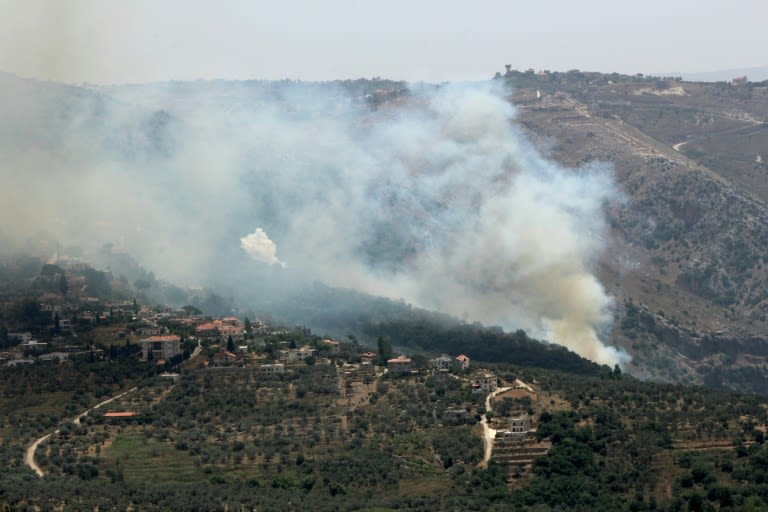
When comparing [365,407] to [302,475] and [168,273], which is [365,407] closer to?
[302,475]

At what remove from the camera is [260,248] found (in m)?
154

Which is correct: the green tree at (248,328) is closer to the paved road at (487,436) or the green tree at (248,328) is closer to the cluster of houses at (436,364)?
the cluster of houses at (436,364)

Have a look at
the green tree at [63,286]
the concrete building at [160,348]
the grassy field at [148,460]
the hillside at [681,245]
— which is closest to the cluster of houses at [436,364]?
the concrete building at [160,348]

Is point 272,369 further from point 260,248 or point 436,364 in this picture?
point 260,248

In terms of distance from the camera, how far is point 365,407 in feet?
324

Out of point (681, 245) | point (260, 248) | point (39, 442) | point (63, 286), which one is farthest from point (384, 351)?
point (681, 245)

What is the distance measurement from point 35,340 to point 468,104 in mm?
82443

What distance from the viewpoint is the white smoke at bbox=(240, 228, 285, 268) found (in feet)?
504

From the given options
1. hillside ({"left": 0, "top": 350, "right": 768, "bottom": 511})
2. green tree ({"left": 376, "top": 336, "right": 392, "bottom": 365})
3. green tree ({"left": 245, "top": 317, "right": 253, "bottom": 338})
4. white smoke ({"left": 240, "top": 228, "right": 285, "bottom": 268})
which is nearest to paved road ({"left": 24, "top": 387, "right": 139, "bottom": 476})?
hillside ({"left": 0, "top": 350, "right": 768, "bottom": 511})

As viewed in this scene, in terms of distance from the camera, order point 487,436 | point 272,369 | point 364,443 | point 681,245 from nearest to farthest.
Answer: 1. point 364,443
2. point 487,436
3. point 272,369
4. point 681,245

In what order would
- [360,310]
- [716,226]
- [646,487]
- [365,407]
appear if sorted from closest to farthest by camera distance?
1. [646,487]
2. [365,407]
3. [360,310]
4. [716,226]

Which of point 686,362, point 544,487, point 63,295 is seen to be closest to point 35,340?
point 63,295

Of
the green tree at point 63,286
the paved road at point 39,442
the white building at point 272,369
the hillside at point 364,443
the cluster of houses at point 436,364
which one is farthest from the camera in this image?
the green tree at point 63,286

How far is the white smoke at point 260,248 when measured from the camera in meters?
154
